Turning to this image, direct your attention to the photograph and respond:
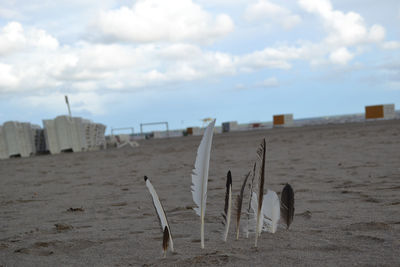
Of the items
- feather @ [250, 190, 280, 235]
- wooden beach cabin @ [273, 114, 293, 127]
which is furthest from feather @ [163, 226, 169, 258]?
wooden beach cabin @ [273, 114, 293, 127]

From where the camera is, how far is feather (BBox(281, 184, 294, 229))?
80.4 inches

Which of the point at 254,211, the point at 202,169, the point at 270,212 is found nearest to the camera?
the point at 202,169

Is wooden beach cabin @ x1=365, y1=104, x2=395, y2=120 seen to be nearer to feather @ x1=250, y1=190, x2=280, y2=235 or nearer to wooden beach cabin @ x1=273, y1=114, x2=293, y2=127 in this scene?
wooden beach cabin @ x1=273, y1=114, x2=293, y2=127

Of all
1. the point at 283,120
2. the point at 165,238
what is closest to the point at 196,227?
the point at 165,238

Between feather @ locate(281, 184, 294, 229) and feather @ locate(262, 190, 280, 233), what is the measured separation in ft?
0.13

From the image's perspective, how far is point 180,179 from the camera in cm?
495

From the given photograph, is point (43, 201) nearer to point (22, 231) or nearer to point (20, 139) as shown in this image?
point (22, 231)

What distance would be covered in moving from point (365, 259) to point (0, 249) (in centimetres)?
187

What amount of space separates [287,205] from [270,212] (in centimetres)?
10

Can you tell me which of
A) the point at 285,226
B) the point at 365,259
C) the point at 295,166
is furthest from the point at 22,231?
the point at 295,166

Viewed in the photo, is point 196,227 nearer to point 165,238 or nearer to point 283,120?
point 165,238

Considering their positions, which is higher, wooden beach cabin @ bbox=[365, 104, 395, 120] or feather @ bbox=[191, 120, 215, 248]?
wooden beach cabin @ bbox=[365, 104, 395, 120]

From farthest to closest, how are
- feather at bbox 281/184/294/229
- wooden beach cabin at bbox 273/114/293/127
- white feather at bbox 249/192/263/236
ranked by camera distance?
wooden beach cabin at bbox 273/114/293/127
feather at bbox 281/184/294/229
white feather at bbox 249/192/263/236

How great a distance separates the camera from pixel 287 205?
2092mm
